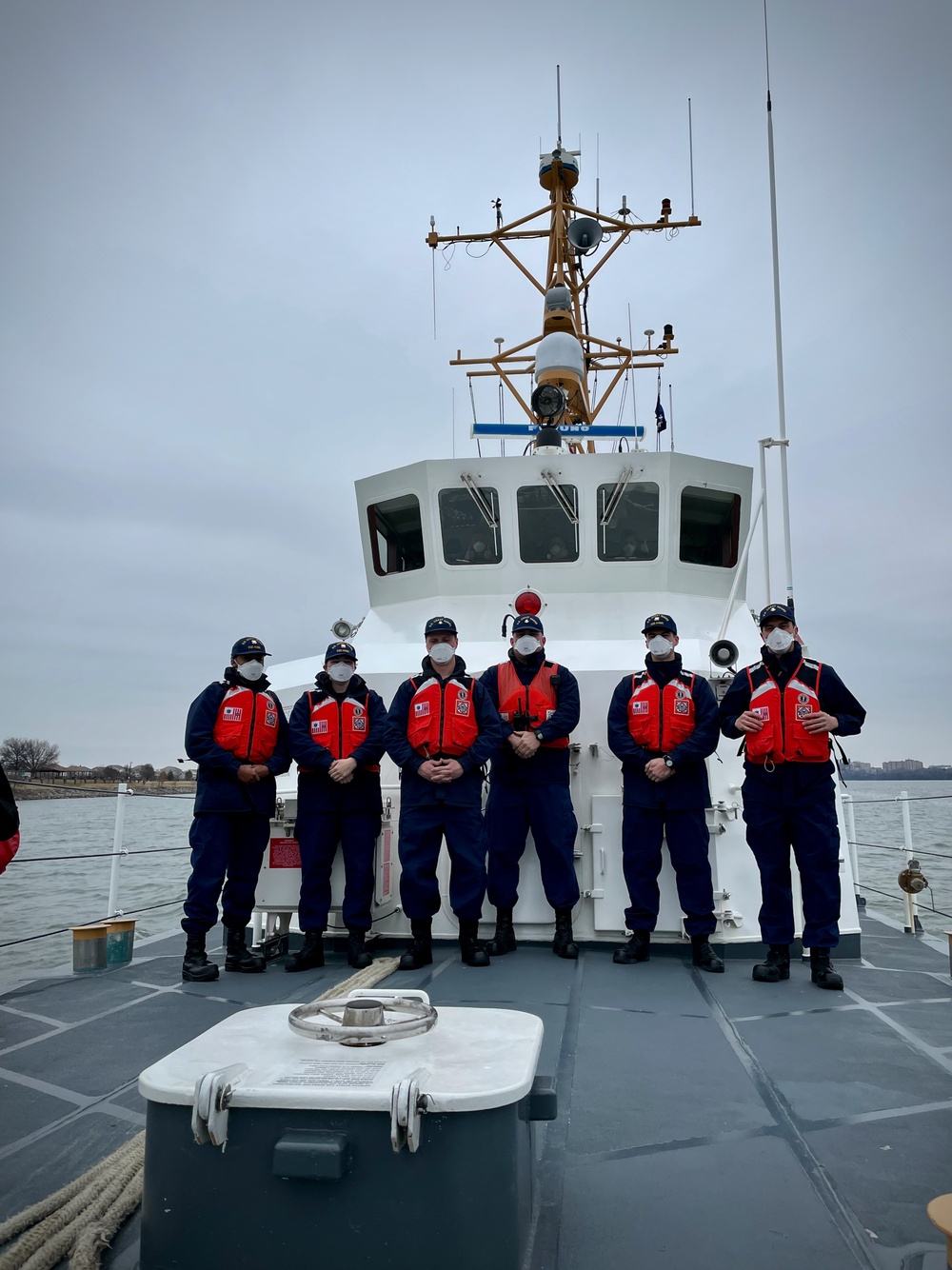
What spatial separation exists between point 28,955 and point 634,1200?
748 cm

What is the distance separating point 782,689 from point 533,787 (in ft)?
4.18

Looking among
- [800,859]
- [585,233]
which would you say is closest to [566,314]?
[585,233]

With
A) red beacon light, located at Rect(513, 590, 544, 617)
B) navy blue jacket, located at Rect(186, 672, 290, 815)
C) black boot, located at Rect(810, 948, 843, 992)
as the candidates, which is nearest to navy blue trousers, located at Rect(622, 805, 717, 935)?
black boot, located at Rect(810, 948, 843, 992)

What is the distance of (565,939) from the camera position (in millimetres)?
4238

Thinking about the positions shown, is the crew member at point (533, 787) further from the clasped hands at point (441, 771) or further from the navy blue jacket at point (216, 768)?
the navy blue jacket at point (216, 768)

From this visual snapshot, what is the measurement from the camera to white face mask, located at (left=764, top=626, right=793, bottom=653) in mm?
3986

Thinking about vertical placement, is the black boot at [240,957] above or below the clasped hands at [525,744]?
below

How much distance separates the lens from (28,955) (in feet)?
25.2

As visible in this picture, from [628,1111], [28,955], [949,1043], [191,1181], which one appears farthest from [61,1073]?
[28,955]

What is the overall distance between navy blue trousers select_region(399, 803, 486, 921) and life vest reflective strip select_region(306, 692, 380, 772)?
16.8 inches

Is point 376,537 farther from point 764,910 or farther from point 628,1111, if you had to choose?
point 628,1111

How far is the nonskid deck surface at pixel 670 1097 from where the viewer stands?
1.64 meters

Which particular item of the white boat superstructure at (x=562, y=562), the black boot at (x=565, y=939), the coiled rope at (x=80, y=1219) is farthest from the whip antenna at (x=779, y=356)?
the coiled rope at (x=80, y=1219)

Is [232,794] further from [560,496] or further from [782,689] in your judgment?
[560,496]
